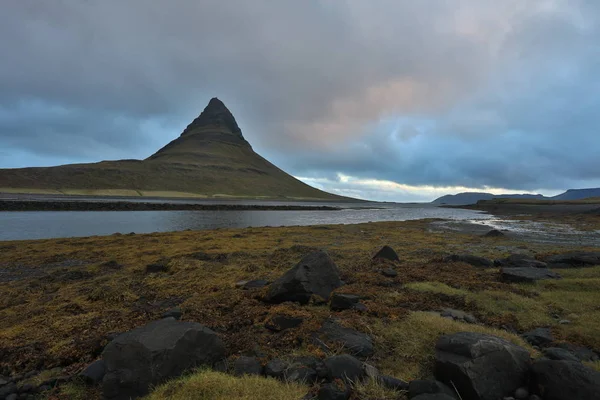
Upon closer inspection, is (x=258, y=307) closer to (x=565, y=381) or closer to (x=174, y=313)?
(x=174, y=313)

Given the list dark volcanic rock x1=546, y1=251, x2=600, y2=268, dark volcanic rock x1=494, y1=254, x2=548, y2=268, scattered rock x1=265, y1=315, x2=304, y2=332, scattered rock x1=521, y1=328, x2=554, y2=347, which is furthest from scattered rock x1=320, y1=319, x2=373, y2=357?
dark volcanic rock x1=546, y1=251, x2=600, y2=268

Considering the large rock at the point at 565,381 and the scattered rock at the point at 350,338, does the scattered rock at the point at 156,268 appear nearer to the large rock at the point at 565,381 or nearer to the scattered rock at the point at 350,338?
the scattered rock at the point at 350,338

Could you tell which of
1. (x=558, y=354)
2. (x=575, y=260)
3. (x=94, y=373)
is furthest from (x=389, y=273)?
(x=94, y=373)

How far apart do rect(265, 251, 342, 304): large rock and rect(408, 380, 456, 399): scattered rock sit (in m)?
5.29

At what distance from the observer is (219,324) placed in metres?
8.38

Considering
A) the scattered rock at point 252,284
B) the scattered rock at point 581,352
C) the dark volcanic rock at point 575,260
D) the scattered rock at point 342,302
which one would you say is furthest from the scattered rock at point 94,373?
the dark volcanic rock at point 575,260

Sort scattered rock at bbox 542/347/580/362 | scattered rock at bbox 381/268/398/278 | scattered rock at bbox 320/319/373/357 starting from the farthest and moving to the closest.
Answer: scattered rock at bbox 381/268/398/278 → scattered rock at bbox 320/319/373/357 → scattered rock at bbox 542/347/580/362

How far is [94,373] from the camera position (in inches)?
242

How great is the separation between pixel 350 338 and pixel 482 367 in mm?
2722

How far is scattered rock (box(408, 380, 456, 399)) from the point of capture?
15.9 ft

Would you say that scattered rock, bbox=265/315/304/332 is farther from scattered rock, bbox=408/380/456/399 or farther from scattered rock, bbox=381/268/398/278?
scattered rock, bbox=381/268/398/278

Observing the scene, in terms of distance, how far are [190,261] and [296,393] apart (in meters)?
14.0

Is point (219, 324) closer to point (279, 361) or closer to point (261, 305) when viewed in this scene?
point (261, 305)

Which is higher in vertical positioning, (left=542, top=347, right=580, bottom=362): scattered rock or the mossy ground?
(left=542, top=347, right=580, bottom=362): scattered rock
